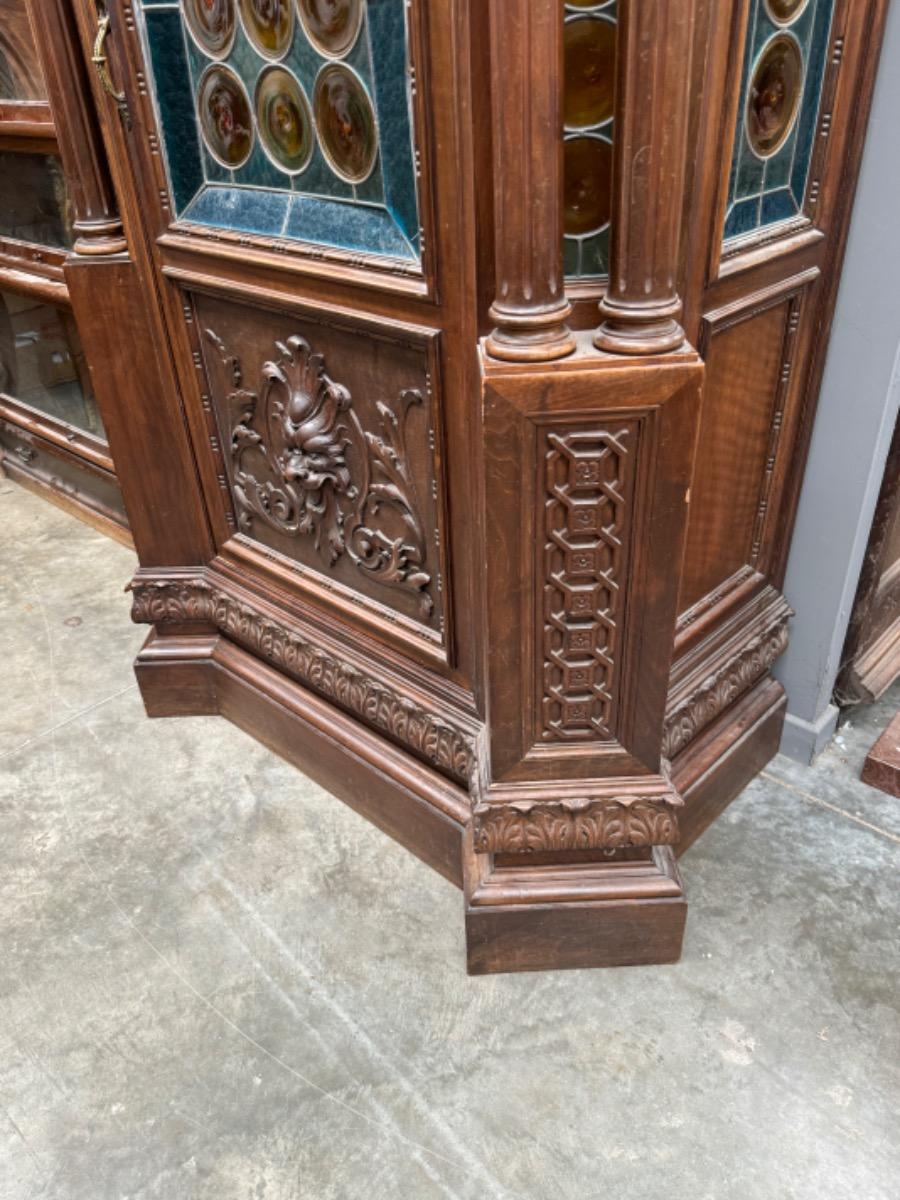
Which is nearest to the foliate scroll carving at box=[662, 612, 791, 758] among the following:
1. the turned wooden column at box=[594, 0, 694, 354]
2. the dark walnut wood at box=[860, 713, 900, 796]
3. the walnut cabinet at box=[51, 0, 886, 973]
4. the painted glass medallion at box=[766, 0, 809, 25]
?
the walnut cabinet at box=[51, 0, 886, 973]

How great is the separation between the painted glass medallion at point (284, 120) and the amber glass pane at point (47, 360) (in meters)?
1.44

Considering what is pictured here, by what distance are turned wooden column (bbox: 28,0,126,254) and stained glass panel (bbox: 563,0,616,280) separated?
0.90 m

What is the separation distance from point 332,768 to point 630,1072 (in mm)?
720

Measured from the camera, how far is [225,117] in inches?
52.2

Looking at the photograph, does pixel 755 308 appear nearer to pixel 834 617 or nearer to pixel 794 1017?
pixel 834 617

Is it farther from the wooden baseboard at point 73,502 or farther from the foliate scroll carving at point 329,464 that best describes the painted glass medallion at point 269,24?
the wooden baseboard at point 73,502

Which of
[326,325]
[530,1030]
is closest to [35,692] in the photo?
[326,325]

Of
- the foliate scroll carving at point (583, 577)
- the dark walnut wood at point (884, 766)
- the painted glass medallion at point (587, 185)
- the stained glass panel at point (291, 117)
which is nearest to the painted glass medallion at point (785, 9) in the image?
the painted glass medallion at point (587, 185)

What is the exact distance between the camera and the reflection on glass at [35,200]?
2.15 m

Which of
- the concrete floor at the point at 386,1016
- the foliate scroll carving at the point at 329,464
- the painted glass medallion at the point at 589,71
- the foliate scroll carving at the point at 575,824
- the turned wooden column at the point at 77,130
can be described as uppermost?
the painted glass medallion at the point at 589,71

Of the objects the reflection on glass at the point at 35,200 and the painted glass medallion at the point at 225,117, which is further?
the reflection on glass at the point at 35,200

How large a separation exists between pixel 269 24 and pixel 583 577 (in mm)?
842

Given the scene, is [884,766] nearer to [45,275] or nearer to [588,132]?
[588,132]

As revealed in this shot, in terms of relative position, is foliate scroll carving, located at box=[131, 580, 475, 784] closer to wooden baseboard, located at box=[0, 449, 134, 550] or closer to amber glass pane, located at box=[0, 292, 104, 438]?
wooden baseboard, located at box=[0, 449, 134, 550]
